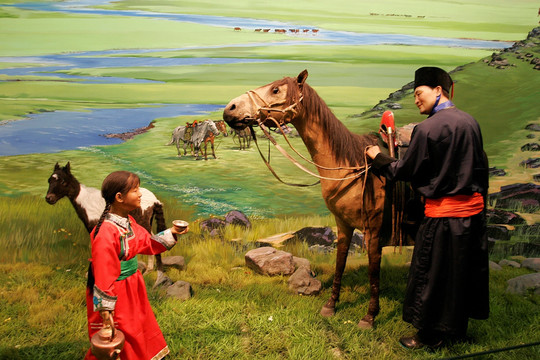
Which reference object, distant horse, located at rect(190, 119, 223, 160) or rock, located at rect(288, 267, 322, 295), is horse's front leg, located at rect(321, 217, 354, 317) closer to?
rock, located at rect(288, 267, 322, 295)

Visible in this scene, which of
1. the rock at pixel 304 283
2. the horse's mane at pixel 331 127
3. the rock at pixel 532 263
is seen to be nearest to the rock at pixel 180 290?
the rock at pixel 304 283

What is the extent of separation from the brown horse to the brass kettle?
1.68 m

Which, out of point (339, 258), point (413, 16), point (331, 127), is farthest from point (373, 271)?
point (413, 16)

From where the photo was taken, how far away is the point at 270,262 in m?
5.01

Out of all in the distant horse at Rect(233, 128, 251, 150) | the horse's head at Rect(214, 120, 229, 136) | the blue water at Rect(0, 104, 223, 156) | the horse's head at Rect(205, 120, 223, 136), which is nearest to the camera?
the blue water at Rect(0, 104, 223, 156)

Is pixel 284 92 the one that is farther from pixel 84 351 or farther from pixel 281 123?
pixel 84 351

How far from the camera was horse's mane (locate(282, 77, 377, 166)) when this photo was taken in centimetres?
368

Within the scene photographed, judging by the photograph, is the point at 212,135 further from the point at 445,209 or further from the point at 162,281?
the point at 445,209

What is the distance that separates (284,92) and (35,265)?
10.4ft

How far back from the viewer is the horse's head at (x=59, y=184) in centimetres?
463

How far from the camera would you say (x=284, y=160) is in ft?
21.0

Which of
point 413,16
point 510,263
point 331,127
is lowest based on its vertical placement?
point 510,263

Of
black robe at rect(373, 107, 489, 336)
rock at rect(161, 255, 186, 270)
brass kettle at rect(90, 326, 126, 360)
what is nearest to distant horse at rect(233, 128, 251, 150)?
rock at rect(161, 255, 186, 270)

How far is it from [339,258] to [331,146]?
3.11 feet
